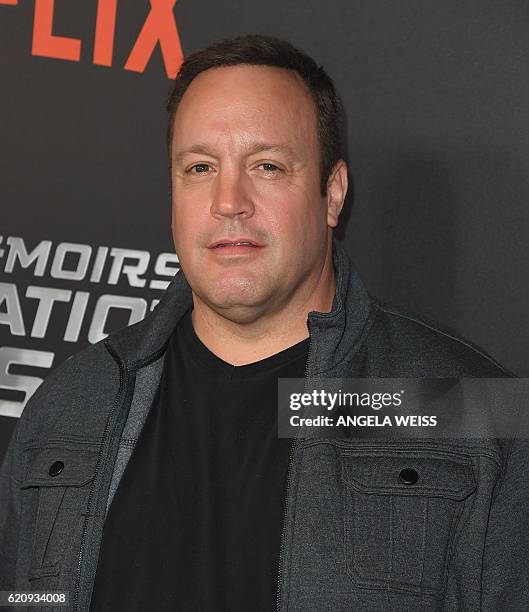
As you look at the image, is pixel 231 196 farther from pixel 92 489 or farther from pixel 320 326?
pixel 92 489

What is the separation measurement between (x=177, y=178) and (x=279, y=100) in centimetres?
22

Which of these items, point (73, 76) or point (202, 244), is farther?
point (73, 76)

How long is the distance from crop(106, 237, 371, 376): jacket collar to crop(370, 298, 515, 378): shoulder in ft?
0.17

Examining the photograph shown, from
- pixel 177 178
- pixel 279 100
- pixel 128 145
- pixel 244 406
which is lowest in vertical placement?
pixel 244 406

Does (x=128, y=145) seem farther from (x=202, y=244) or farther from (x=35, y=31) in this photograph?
(x=202, y=244)

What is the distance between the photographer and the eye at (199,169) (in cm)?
164

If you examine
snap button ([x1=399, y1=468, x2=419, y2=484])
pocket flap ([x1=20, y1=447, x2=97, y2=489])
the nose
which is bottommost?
snap button ([x1=399, y1=468, x2=419, y2=484])

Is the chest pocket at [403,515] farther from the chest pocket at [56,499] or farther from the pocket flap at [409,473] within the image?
the chest pocket at [56,499]

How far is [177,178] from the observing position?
1.67 m

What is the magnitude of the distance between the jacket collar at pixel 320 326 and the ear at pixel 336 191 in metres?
0.05

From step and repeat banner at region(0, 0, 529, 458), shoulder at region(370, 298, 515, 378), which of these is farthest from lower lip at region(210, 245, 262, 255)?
step and repeat banner at region(0, 0, 529, 458)

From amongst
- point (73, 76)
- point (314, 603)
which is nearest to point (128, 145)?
point (73, 76)

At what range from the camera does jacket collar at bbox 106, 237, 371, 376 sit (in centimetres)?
156

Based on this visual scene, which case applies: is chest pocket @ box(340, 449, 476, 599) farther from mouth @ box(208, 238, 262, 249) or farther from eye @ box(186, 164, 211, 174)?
eye @ box(186, 164, 211, 174)
